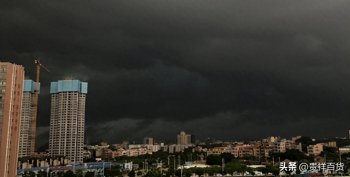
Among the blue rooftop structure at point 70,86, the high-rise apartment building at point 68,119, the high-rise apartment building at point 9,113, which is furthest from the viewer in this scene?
the blue rooftop structure at point 70,86

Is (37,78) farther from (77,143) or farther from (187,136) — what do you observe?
(187,136)

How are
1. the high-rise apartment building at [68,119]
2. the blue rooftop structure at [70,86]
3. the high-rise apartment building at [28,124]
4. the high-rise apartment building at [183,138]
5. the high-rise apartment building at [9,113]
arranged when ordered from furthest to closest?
1. the high-rise apartment building at [183,138]
2. the blue rooftop structure at [70,86]
3. the high-rise apartment building at [68,119]
4. the high-rise apartment building at [28,124]
5. the high-rise apartment building at [9,113]

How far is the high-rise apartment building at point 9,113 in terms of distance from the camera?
105 ft

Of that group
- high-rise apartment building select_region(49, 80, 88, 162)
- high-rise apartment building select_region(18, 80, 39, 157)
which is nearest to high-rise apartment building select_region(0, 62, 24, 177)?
high-rise apartment building select_region(18, 80, 39, 157)

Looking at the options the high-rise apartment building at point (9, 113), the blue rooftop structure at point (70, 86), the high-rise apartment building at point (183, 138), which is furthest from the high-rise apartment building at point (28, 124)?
the high-rise apartment building at point (183, 138)

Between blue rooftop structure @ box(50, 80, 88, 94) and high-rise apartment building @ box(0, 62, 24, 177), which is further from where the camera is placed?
blue rooftop structure @ box(50, 80, 88, 94)

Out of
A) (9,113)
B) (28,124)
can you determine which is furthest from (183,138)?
(9,113)

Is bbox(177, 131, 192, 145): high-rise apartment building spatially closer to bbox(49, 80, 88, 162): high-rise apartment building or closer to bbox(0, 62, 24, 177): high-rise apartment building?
bbox(49, 80, 88, 162): high-rise apartment building

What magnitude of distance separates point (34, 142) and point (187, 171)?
47.4 metres

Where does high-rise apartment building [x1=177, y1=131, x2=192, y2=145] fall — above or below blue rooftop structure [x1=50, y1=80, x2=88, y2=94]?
below

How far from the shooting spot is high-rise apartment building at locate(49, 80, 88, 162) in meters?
87.9

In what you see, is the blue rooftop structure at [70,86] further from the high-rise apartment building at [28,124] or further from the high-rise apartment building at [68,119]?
the high-rise apartment building at [28,124]

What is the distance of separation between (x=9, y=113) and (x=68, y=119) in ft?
191

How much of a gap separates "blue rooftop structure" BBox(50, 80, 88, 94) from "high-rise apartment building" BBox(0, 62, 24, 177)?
184ft
